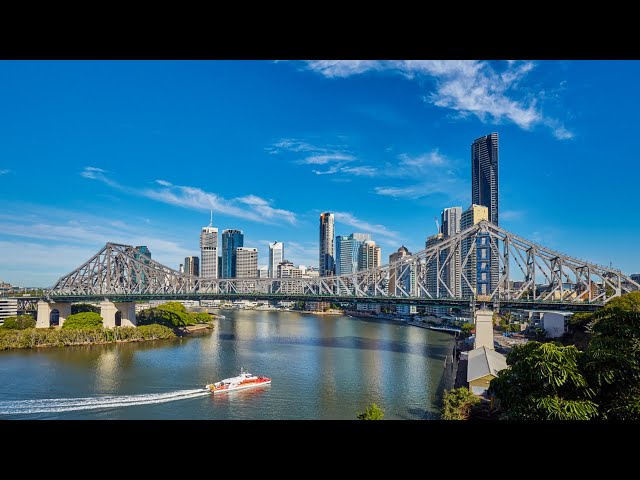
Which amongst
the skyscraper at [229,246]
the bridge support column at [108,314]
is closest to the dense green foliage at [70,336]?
the bridge support column at [108,314]

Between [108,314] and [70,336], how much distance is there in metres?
4.01

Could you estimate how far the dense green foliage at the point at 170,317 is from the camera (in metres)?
24.3

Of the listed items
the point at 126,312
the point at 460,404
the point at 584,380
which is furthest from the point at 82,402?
the point at 126,312

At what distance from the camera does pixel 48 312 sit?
2331 cm

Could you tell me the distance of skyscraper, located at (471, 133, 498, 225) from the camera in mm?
74688

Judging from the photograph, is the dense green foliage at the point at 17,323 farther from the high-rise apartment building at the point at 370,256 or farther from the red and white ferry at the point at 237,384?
the high-rise apartment building at the point at 370,256

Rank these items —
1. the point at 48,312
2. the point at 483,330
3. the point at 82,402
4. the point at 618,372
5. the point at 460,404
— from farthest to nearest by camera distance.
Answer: the point at 48,312 < the point at 483,330 < the point at 82,402 < the point at 460,404 < the point at 618,372

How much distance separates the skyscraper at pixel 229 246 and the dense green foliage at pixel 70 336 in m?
53.3

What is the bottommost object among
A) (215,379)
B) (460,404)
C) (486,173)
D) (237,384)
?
(215,379)

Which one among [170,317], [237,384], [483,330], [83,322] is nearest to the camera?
[237,384]

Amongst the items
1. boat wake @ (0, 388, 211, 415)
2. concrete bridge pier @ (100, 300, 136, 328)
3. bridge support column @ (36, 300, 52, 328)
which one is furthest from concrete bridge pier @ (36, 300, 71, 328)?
boat wake @ (0, 388, 211, 415)

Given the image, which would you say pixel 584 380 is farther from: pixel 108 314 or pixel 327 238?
pixel 327 238
